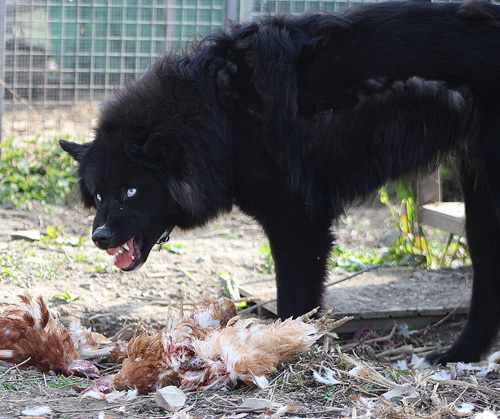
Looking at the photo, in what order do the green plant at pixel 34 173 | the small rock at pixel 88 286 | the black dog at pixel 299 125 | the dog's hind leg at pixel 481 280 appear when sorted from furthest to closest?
the green plant at pixel 34 173
the small rock at pixel 88 286
the dog's hind leg at pixel 481 280
the black dog at pixel 299 125

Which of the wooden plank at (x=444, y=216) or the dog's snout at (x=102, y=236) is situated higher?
the dog's snout at (x=102, y=236)

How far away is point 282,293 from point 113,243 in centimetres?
91

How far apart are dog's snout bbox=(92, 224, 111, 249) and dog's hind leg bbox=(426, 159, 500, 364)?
1.80 m

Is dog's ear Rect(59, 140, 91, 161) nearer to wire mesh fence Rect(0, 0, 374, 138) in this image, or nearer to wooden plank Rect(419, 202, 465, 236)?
wooden plank Rect(419, 202, 465, 236)

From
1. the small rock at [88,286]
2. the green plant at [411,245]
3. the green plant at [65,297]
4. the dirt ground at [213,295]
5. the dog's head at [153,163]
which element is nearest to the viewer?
the dirt ground at [213,295]

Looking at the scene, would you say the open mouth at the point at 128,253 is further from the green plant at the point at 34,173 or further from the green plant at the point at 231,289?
the green plant at the point at 34,173

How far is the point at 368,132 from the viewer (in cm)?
339

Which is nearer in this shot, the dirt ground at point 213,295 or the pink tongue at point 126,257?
the dirt ground at point 213,295

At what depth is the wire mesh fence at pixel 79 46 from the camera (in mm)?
7961

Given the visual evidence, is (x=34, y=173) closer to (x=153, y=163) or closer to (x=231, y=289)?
(x=231, y=289)

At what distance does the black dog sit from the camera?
3262mm

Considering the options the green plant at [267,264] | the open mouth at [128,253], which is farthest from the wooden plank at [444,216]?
the open mouth at [128,253]

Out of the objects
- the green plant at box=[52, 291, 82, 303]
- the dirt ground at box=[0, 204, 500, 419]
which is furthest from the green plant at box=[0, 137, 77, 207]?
the green plant at box=[52, 291, 82, 303]

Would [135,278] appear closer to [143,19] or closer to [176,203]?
[176,203]
